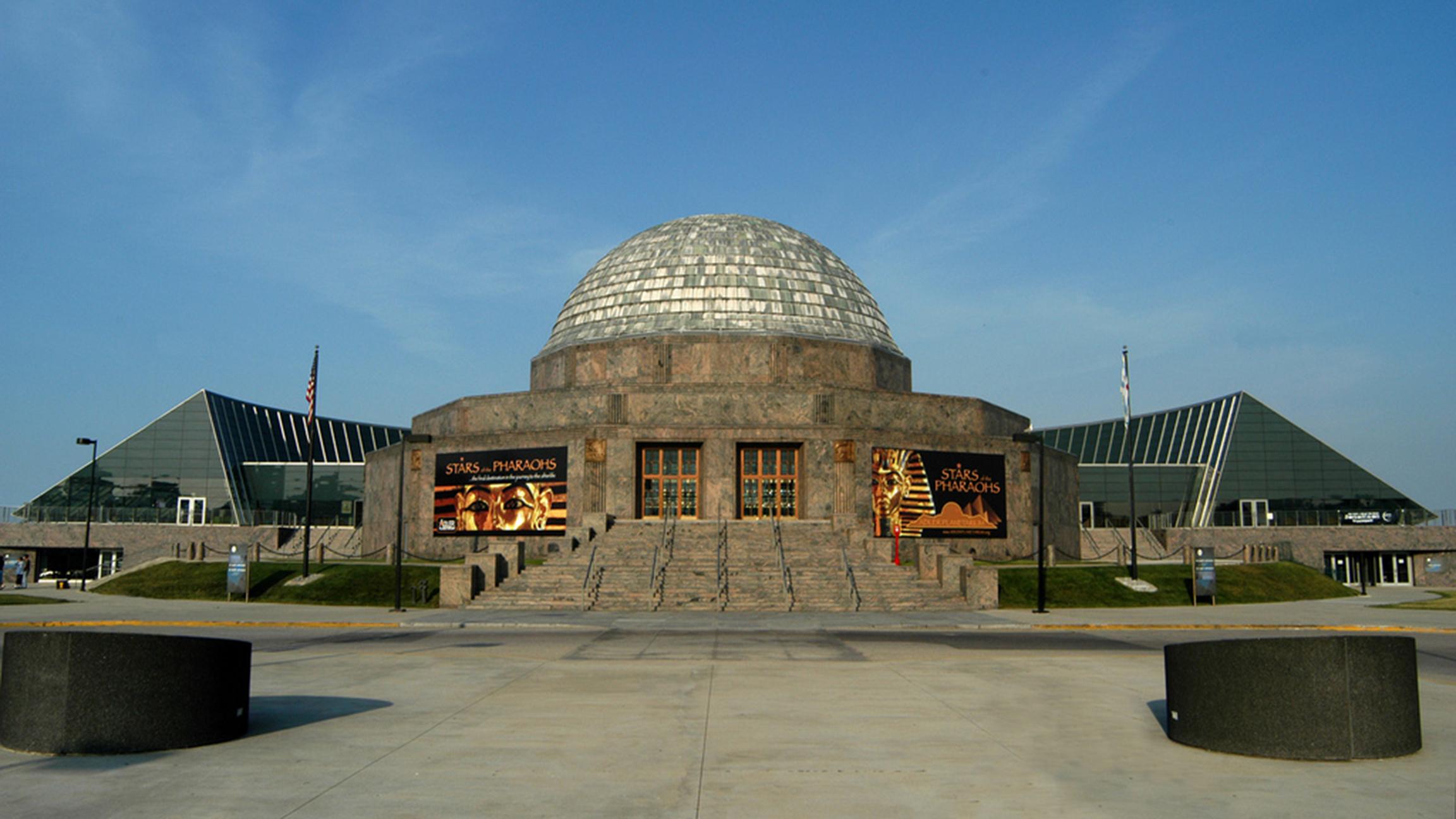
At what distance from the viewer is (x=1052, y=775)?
20.1 ft

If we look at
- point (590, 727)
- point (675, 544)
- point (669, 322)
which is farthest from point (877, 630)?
point (669, 322)

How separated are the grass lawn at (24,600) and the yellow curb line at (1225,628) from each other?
1976 cm

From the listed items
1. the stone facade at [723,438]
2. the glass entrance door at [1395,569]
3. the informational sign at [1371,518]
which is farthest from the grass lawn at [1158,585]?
the glass entrance door at [1395,569]

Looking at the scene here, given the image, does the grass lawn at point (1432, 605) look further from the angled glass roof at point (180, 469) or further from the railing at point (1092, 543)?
the angled glass roof at point (180, 469)

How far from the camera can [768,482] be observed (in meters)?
26.6

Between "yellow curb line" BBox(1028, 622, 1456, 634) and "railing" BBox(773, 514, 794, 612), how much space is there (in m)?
4.88

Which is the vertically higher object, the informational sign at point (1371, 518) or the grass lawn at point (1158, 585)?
the informational sign at point (1371, 518)

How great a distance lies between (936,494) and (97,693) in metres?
22.1

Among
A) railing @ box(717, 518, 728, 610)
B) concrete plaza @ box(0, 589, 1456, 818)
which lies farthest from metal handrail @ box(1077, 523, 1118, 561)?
concrete plaza @ box(0, 589, 1456, 818)

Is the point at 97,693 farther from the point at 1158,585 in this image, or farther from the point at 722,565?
the point at 1158,585

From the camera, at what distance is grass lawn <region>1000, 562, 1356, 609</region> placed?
21562 mm

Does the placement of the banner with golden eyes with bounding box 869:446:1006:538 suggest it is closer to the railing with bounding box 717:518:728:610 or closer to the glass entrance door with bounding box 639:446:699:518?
the railing with bounding box 717:518:728:610

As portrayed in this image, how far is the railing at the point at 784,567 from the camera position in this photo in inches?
805

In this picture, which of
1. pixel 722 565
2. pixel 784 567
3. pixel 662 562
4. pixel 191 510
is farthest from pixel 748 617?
pixel 191 510
